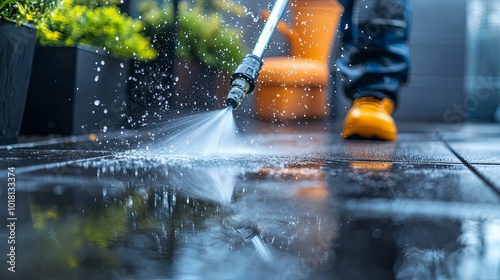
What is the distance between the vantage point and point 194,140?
1.65m

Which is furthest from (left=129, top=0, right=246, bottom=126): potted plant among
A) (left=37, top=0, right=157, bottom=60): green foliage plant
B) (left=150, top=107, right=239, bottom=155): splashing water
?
(left=150, top=107, right=239, bottom=155): splashing water

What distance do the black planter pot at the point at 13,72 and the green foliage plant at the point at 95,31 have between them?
302mm

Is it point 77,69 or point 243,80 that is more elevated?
point 77,69

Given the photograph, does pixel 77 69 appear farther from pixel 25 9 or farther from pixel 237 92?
pixel 237 92

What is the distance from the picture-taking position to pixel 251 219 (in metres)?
0.65

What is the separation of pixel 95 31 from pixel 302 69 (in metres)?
1.81

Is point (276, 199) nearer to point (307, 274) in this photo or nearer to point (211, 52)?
point (307, 274)

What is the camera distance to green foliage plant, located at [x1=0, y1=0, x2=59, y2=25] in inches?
58.4

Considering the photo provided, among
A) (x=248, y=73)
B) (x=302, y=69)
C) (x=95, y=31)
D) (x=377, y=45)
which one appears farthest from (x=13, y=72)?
(x=302, y=69)

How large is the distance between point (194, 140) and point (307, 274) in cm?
121

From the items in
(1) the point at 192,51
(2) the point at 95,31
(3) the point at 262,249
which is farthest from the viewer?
(1) the point at 192,51

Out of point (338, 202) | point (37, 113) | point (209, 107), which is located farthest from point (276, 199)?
point (209, 107)

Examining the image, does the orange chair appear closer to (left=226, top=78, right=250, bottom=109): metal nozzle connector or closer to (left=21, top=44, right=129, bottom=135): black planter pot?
(left=21, top=44, right=129, bottom=135): black planter pot

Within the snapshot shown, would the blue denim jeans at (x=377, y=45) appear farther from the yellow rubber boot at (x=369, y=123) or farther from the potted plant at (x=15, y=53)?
the potted plant at (x=15, y=53)
